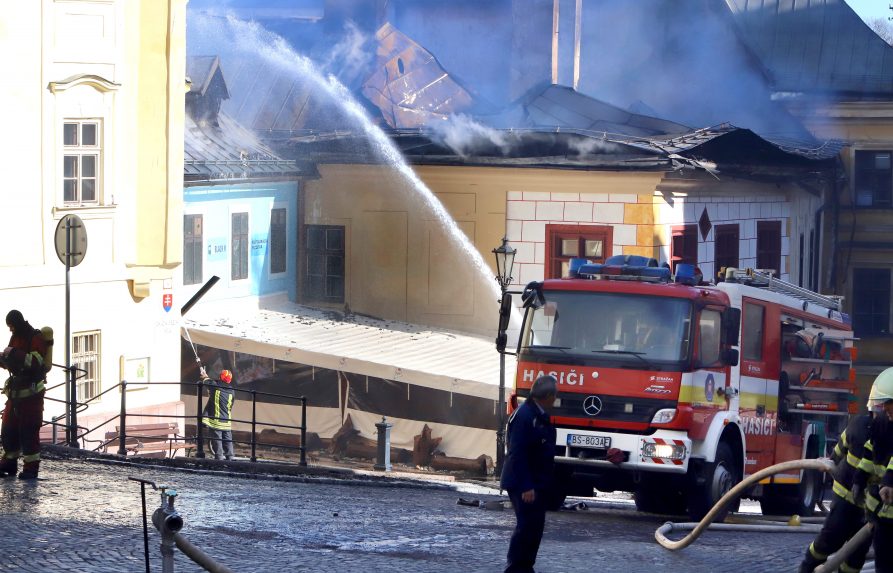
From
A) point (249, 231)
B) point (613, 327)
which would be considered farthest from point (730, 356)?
point (249, 231)

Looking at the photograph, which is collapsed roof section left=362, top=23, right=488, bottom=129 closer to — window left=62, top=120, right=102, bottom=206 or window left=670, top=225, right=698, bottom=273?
window left=670, top=225, right=698, bottom=273

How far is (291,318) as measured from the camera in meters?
31.5

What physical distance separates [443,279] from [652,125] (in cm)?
734

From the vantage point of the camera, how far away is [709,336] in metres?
16.4

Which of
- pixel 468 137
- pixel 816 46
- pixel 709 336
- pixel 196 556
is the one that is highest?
pixel 816 46

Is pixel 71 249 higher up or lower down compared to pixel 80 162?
lower down

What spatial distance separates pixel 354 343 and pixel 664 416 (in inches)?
538

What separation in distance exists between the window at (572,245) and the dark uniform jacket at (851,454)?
1941 centimetres

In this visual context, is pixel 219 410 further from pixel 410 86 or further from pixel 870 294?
pixel 870 294

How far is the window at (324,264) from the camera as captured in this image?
33312mm

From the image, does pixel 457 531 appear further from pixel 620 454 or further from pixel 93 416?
pixel 93 416

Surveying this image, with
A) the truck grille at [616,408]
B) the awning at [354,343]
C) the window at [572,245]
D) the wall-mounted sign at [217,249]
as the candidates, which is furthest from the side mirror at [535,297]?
the wall-mounted sign at [217,249]

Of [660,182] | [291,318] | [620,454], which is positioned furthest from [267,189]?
[620,454]

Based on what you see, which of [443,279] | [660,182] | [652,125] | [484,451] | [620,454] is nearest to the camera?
[620,454]
